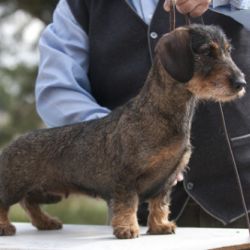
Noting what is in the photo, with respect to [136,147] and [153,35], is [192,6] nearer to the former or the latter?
[153,35]

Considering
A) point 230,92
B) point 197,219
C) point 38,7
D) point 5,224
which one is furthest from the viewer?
point 38,7

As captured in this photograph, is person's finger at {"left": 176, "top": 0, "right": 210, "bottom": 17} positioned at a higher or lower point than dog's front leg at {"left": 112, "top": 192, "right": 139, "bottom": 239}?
higher

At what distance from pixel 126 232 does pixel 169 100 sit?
0.54 meters

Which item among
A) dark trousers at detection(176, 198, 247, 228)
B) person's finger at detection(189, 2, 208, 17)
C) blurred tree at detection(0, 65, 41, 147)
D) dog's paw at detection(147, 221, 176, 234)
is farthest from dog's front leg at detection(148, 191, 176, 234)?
blurred tree at detection(0, 65, 41, 147)

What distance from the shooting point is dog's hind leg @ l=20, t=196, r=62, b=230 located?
371 centimetres

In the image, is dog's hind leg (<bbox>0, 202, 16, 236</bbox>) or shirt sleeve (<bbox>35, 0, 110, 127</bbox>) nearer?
dog's hind leg (<bbox>0, 202, 16, 236</bbox>)

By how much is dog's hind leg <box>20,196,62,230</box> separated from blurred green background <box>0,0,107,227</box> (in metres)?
4.46

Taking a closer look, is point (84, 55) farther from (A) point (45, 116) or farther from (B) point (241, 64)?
(B) point (241, 64)

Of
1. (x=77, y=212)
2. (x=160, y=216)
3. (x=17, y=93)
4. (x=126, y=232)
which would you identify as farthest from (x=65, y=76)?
(x=77, y=212)

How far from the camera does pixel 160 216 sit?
3432 mm

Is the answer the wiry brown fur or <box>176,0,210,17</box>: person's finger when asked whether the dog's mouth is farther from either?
<box>176,0,210,17</box>: person's finger

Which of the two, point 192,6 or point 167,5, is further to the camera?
point 167,5

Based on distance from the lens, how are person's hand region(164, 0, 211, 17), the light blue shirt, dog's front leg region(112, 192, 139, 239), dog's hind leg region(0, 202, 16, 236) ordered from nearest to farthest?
1. dog's front leg region(112, 192, 139, 239)
2. person's hand region(164, 0, 211, 17)
3. dog's hind leg region(0, 202, 16, 236)
4. the light blue shirt

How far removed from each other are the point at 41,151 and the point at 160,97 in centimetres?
60
